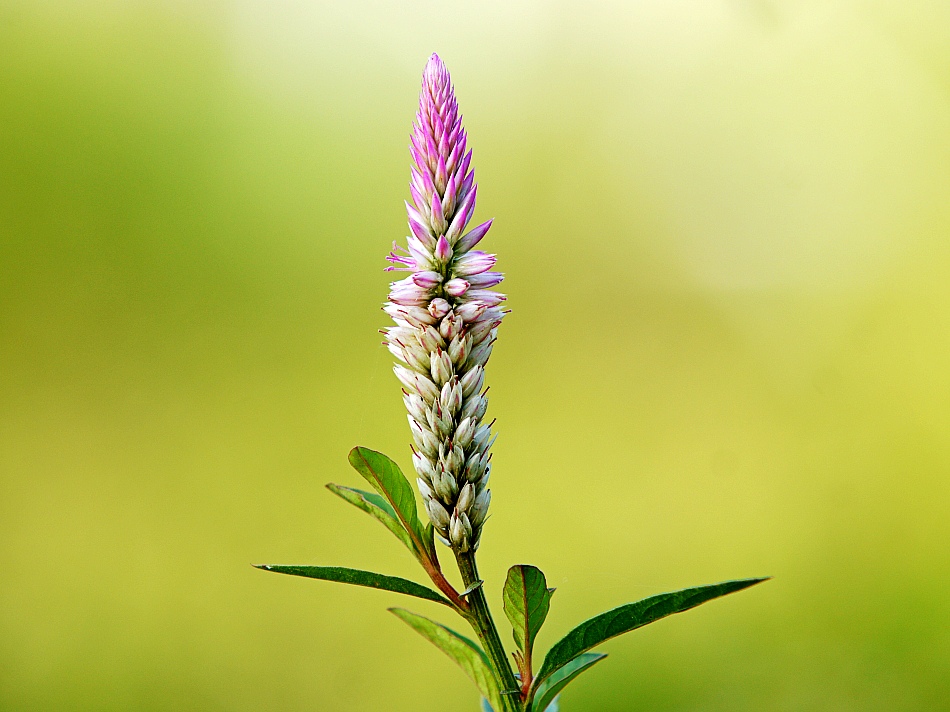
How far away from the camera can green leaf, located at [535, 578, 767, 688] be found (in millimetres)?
537

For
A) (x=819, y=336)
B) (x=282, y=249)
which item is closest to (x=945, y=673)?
(x=819, y=336)

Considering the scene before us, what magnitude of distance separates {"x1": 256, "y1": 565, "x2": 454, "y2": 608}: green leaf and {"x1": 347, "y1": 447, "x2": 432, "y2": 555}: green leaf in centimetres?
7

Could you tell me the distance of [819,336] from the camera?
128 inches

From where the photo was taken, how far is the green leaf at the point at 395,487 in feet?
2.12

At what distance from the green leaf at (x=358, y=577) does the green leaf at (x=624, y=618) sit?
0.10 meters

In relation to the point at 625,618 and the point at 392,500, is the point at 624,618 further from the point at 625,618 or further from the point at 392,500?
the point at 392,500

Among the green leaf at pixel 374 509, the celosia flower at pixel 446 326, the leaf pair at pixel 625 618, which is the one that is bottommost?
the leaf pair at pixel 625 618

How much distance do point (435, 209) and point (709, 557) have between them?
2.62 m

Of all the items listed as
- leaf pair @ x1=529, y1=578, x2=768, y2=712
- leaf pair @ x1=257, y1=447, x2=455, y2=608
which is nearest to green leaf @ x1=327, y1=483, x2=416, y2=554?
leaf pair @ x1=257, y1=447, x2=455, y2=608

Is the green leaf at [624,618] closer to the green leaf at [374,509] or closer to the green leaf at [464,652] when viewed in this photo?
the green leaf at [464,652]

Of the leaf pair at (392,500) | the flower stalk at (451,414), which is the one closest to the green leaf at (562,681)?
the flower stalk at (451,414)

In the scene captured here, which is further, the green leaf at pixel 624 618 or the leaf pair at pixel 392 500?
the leaf pair at pixel 392 500

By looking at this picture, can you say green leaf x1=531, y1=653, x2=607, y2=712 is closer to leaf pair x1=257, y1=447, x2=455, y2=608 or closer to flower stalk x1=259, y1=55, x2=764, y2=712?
flower stalk x1=259, y1=55, x2=764, y2=712

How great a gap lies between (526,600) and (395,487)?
14 cm
